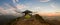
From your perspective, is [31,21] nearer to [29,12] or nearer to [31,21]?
[31,21]

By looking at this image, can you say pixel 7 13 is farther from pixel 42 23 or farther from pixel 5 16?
pixel 42 23

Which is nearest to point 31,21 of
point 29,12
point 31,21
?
point 31,21

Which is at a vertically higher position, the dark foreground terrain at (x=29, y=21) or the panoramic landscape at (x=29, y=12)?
the panoramic landscape at (x=29, y=12)

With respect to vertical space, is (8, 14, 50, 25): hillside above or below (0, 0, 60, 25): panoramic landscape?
below

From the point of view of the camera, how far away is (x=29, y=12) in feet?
5.74

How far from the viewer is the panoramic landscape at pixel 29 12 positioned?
1728 millimetres

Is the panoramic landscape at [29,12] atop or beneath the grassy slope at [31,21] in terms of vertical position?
atop

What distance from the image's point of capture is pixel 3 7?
1775 millimetres

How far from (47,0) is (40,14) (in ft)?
0.70

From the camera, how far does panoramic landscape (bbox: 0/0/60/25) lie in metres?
1.73

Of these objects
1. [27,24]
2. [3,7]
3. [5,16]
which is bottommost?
[27,24]

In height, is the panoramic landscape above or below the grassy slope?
above

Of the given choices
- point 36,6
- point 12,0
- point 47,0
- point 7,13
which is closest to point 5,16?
point 7,13

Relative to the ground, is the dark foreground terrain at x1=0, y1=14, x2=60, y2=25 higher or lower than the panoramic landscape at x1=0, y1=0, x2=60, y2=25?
lower
